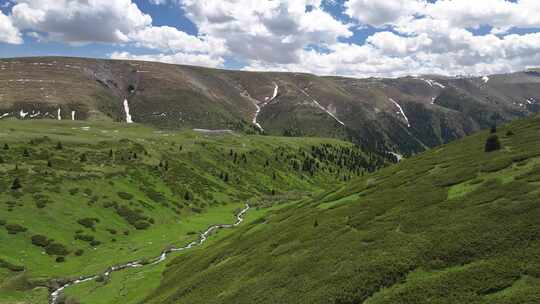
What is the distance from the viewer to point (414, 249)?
98.6ft

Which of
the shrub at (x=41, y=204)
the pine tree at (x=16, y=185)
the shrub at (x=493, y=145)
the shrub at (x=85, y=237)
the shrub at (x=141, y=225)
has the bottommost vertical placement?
the shrub at (x=141, y=225)

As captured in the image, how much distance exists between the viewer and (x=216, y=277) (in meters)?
43.7

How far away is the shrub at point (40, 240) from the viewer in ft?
267

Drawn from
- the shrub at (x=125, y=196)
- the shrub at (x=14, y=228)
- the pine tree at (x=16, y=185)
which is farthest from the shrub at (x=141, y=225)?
the pine tree at (x=16, y=185)

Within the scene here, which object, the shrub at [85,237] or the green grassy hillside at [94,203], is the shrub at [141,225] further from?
the shrub at [85,237]

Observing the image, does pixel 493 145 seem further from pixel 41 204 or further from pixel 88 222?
pixel 41 204

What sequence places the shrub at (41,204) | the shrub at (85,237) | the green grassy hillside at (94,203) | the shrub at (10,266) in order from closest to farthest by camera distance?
1. the shrub at (10,266)
2. the green grassy hillside at (94,203)
3. the shrub at (85,237)
4. the shrub at (41,204)

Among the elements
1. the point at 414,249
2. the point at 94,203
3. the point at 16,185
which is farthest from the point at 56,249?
the point at 414,249

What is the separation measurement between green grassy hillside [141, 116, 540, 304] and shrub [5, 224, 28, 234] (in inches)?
1729

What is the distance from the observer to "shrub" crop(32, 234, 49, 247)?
81.2 metres

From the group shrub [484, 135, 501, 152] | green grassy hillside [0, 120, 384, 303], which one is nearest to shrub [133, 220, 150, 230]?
green grassy hillside [0, 120, 384, 303]

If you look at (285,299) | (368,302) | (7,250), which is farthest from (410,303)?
(7,250)

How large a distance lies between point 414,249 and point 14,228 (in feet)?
263

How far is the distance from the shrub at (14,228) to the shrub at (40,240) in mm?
2905
